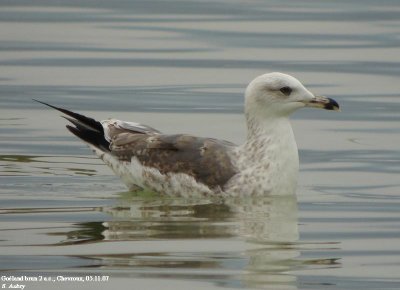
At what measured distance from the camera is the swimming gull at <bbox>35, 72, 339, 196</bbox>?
14.7m

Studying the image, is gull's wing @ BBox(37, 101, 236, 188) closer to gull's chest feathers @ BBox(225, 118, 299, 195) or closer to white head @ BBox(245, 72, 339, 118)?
gull's chest feathers @ BBox(225, 118, 299, 195)

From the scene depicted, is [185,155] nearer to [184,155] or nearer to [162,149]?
[184,155]

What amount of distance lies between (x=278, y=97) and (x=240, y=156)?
2.00ft

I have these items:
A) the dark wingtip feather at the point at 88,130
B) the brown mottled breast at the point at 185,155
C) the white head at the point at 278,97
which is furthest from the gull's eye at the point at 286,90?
the dark wingtip feather at the point at 88,130

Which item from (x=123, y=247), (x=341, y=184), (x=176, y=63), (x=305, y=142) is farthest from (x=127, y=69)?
(x=123, y=247)

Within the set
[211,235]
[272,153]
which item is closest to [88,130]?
[272,153]

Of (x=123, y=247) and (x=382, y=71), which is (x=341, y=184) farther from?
(x=382, y=71)

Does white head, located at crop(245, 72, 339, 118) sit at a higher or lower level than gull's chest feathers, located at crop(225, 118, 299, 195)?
higher

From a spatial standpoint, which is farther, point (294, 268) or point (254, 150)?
point (254, 150)

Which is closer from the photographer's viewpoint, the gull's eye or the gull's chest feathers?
the gull's chest feathers

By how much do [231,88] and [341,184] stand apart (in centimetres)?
529

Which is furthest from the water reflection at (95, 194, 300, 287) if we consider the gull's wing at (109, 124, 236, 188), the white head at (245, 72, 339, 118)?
the white head at (245, 72, 339, 118)

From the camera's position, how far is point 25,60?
22203mm

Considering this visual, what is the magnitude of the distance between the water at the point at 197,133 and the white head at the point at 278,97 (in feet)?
2.56
